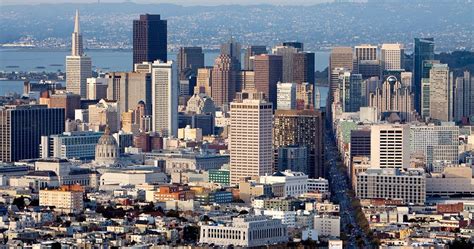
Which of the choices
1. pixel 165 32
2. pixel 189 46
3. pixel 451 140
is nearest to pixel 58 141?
pixel 451 140

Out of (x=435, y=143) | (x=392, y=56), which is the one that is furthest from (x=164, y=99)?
(x=392, y=56)

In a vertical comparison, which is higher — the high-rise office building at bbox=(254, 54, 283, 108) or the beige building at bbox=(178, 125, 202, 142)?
the high-rise office building at bbox=(254, 54, 283, 108)

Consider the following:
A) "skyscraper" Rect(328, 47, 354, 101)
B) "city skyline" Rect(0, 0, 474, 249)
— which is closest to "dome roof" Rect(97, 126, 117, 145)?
"city skyline" Rect(0, 0, 474, 249)

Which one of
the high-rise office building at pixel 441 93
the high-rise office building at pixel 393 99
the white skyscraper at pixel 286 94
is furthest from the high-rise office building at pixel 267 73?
the high-rise office building at pixel 441 93

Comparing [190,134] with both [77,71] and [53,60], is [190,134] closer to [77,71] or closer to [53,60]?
[77,71]

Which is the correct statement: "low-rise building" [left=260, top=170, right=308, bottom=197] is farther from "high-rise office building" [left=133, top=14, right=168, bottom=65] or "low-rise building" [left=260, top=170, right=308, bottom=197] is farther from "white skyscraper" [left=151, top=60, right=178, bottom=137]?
"high-rise office building" [left=133, top=14, right=168, bottom=65]
